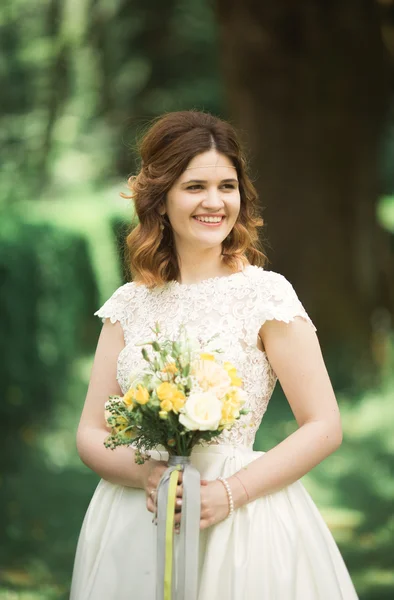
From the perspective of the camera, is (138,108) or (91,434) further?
(138,108)

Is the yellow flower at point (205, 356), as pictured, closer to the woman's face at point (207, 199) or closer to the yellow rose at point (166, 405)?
the yellow rose at point (166, 405)

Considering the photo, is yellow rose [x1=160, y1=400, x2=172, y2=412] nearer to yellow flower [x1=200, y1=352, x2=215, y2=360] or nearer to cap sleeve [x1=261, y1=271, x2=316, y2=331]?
yellow flower [x1=200, y1=352, x2=215, y2=360]

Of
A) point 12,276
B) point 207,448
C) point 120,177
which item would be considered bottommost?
point 207,448

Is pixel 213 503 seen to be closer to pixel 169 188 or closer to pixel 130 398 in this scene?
pixel 130 398

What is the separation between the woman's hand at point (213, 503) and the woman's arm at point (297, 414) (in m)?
0.04

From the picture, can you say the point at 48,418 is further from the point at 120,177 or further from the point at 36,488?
the point at 120,177

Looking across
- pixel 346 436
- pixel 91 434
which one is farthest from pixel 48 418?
pixel 91 434

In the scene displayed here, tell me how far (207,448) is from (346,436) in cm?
414

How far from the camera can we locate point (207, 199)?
2609mm

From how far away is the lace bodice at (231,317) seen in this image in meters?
2.55

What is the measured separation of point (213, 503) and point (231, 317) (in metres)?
0.51

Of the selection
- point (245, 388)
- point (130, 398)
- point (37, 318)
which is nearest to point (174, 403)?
point (130, 398)

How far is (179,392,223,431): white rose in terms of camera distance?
7.07ft

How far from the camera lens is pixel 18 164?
7.35m
